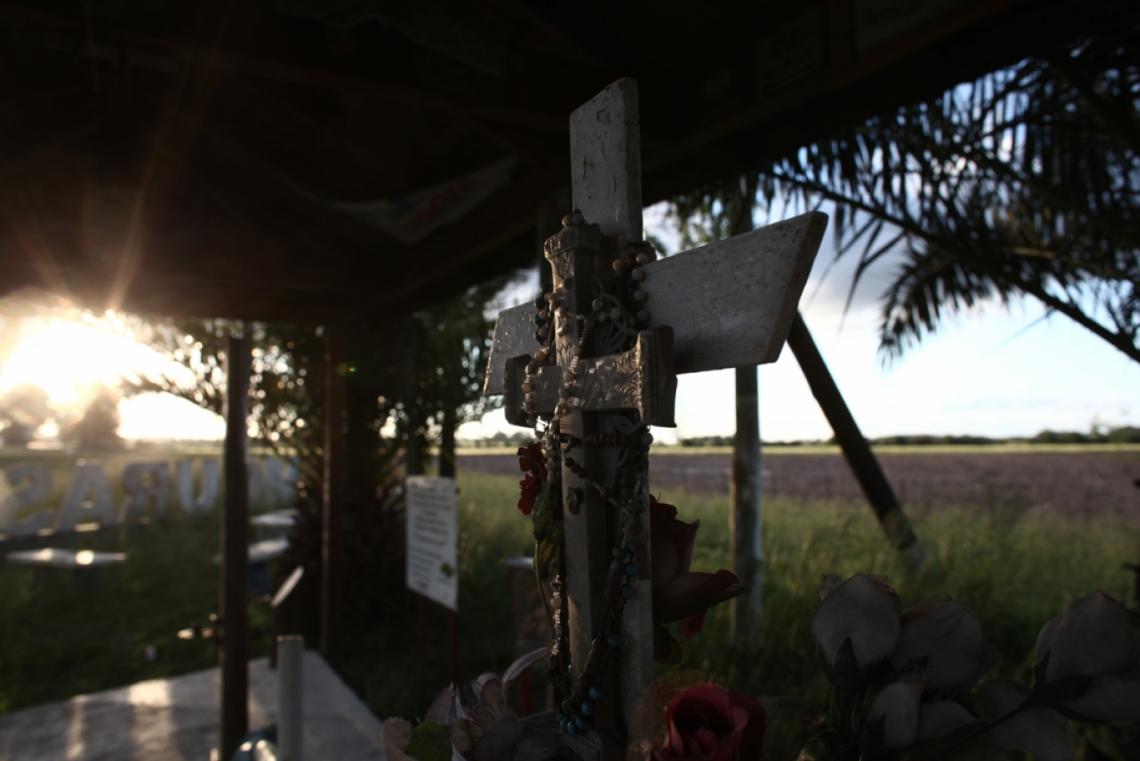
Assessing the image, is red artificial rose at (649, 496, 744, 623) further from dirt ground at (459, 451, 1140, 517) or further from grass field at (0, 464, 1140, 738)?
grass field at (0, 464, 1140, 738)

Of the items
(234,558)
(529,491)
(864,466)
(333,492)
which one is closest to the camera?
(529,491)

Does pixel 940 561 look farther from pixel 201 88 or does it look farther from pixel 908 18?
pixel 201 88

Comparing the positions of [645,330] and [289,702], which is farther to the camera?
[289,702]

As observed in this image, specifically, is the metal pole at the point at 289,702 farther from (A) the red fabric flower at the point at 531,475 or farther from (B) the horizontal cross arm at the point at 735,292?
(B) the horizontal cross arm at the point at 735,292

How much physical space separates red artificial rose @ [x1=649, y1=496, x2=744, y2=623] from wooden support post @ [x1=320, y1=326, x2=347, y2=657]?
4.79 meters

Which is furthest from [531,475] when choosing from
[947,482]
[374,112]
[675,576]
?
[947,482]

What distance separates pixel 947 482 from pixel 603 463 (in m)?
13.3

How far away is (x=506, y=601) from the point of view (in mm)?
5953

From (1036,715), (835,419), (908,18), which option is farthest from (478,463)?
(1036,715)

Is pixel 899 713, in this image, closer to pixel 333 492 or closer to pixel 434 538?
pixel 434 538

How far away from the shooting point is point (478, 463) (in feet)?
31.9

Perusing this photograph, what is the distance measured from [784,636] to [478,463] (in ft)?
20.5

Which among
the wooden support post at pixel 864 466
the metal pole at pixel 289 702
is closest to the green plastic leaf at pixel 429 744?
the metal pole at pixel 289 702

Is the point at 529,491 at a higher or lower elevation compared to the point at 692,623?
higher
